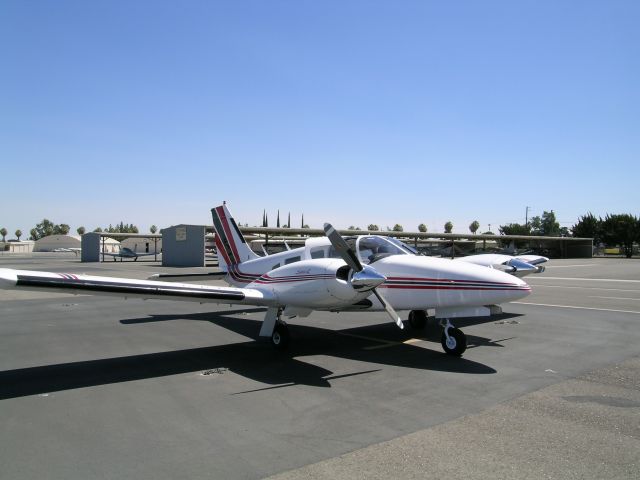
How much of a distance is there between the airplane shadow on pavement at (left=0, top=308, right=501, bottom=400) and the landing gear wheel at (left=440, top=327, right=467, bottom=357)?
139mm

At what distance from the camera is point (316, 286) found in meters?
8.97

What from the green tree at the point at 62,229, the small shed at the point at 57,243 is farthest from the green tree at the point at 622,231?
the green tree at the point at 62,229

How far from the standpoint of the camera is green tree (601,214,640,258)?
82.0m

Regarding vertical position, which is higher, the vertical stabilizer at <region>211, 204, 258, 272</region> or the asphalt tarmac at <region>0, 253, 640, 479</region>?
the vertical stabilizer at <region>211, 204, 258, 272</region>

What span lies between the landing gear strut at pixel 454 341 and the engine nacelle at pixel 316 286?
190cm

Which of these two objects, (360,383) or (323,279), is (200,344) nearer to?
(323,279)

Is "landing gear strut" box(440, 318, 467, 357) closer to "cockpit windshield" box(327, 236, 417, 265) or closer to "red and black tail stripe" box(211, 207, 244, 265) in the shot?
"cockpit windshield" box(327, 236, 417, 265)

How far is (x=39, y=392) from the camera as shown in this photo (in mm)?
6758

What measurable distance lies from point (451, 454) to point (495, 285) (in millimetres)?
4845

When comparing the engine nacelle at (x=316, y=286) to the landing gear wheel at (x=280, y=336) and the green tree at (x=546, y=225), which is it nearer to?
the landing gear wheel at (x=280, y=336)

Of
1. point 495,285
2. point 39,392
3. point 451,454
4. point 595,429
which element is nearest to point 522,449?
point 451,454

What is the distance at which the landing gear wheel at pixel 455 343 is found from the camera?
890 centimetres

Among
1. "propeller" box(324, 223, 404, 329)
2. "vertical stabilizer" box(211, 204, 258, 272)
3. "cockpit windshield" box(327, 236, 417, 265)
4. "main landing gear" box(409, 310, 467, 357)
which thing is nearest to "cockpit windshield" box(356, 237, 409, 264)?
"cockpit windshield" box(327, 236, 417, 265)

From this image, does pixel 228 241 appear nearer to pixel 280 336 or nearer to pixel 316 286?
pixel 280 336
